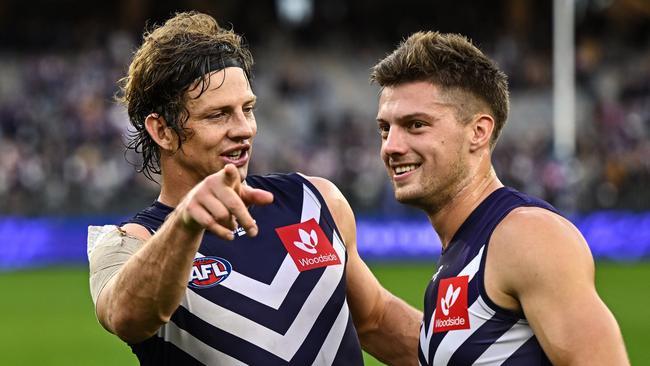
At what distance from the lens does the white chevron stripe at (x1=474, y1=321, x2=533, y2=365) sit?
13.0 feet

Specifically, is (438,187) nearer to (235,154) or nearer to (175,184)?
(235,154)

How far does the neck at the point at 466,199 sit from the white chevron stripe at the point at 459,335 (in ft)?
1.56

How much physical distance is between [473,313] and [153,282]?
1.12m

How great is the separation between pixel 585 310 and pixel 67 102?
75.2 ft

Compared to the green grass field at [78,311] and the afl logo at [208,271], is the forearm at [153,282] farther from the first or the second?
the green grass field at [78,311]

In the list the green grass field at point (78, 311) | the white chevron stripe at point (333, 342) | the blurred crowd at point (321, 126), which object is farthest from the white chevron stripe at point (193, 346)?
the blurred crowd at point (321, 126)

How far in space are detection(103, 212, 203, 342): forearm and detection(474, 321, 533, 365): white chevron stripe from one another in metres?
1.09

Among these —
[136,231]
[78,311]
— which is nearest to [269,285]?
[136,231]

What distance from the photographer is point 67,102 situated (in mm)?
25625

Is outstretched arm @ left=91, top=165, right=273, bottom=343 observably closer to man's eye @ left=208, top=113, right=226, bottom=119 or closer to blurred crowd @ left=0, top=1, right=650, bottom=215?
man's eye @ left=208, top=113, right=226, bottom=119

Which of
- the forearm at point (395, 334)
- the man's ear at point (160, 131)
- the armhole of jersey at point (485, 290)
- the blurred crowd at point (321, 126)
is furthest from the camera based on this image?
the blurred crowd at point (321, 126)

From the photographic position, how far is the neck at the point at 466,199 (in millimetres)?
4453

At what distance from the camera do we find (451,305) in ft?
13.7

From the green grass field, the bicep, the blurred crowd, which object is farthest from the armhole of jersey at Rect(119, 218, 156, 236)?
the blurred crowd
